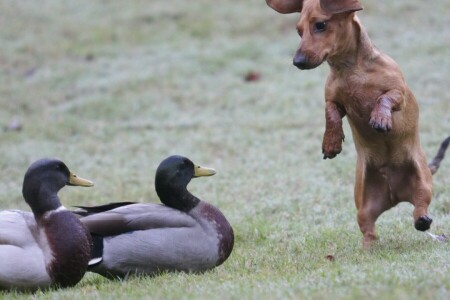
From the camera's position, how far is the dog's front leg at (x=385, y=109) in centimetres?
593

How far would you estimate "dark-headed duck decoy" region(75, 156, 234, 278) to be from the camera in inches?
241

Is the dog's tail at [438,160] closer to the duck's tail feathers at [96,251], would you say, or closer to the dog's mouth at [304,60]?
the dog's mouth at [304,60]

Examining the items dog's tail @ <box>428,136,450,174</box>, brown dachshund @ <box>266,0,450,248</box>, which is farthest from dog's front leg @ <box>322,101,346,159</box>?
dog's tail @ <box>428,136,450,174</box>

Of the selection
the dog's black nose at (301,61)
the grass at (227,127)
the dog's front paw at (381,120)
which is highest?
the dog's black nose at (301,61)

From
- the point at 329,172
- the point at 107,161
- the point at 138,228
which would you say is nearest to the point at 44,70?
the point at 107,161

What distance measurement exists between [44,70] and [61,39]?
188 cm

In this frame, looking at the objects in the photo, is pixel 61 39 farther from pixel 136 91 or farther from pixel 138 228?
pixel 138 228

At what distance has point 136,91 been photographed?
15.5 m

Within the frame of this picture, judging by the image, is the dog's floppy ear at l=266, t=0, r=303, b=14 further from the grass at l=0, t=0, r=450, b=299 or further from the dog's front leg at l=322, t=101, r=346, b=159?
the grass at l=0, t=0, r=450, b=299

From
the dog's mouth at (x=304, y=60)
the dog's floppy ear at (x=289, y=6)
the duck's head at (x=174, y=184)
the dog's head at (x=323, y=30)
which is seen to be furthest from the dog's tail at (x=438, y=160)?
the duck's head at (x=174, y=184)

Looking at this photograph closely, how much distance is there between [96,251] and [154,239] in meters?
0.43

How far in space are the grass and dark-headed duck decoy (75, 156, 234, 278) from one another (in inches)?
6.9

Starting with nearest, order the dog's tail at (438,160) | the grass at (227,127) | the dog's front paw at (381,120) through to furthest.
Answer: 1. the grass at (227,127)
2. the dog's front paw at (381,120)
3. the dog's tail at (438,160)

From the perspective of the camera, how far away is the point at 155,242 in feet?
20.0
